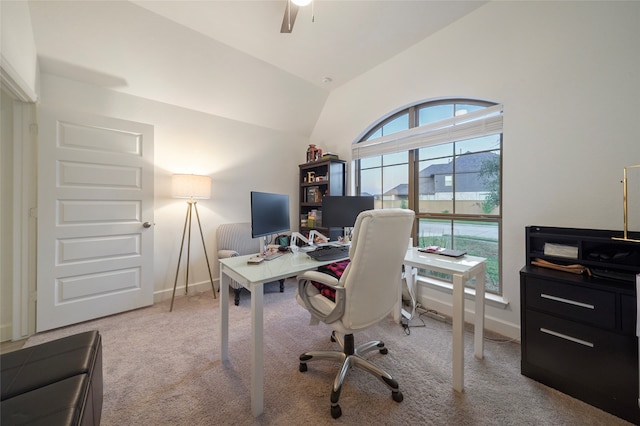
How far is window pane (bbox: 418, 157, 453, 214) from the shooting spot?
8.46 feet

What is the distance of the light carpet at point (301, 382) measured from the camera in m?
1.29

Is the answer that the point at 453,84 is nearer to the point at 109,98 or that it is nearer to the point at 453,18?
the point at 453,18

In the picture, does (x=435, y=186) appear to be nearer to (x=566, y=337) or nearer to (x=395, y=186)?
(x=395, y=186)

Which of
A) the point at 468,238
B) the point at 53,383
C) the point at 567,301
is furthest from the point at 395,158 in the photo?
the point at 53,383

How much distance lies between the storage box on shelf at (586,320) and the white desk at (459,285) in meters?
0.25

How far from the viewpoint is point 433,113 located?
2678mm

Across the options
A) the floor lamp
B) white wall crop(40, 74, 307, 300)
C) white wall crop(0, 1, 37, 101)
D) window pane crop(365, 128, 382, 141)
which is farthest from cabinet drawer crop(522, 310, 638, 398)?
white wall crop(0, 1, 37, 101)

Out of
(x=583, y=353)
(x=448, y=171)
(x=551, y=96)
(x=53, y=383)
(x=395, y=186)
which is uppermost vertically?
(x=551, y=96)

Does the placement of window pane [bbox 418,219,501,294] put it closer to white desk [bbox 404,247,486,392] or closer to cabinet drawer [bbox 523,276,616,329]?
white desk [bbox 404,247,486,392]

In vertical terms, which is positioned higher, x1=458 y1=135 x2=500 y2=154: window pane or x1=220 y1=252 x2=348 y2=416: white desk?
x1=458 y1=135 x2=500 y2=154: window pane

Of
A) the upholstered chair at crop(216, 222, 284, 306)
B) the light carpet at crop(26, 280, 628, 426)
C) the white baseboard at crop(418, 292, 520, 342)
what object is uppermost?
the upholstered chair at crop(216, 222, 284, 306)

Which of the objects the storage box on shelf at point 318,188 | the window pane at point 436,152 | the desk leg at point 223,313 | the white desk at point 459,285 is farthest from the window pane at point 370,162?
the desk leg at point 223,313

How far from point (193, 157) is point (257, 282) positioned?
2.43 metres

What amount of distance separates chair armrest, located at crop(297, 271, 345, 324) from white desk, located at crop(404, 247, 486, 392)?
0.70 meters
